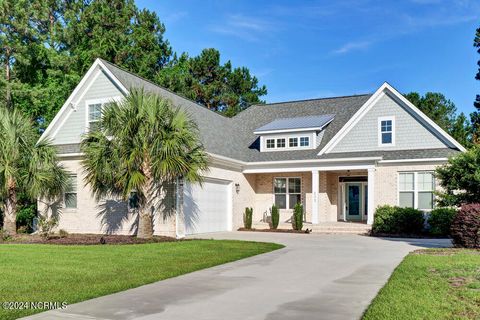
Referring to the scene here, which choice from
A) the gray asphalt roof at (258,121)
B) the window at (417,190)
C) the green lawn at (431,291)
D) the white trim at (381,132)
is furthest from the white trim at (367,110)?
the green lawn at (431,291)

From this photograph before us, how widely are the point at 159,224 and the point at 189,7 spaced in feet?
40.5

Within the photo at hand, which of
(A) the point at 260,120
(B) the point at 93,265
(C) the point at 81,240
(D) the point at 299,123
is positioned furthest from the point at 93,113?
(B) the point at 93,265

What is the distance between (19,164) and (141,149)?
5.91m

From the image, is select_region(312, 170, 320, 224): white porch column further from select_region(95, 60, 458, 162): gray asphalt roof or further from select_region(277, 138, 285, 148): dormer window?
select_region(277, 138, 285, 148): dormer window

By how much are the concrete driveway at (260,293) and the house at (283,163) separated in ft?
29.2

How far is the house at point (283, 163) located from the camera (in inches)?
802

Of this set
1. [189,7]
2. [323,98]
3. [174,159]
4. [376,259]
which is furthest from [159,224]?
[323,98]

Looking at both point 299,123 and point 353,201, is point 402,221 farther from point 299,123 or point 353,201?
point 299,123

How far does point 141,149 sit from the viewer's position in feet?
52.3

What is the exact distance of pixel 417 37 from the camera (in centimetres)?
2311

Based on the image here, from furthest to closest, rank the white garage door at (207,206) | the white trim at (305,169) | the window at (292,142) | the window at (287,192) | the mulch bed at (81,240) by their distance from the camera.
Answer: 1. the window at (287,192)
2. the window at (292,142)
3. the white trim at (305,169)
4. the white garage door at (207,206)
5. the mulch bed at (81,240)

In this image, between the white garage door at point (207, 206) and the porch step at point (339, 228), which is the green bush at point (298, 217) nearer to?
the porch step at point (339, 228)

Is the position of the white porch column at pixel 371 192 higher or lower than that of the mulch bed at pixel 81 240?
higher

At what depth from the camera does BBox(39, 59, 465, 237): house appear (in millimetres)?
20359
